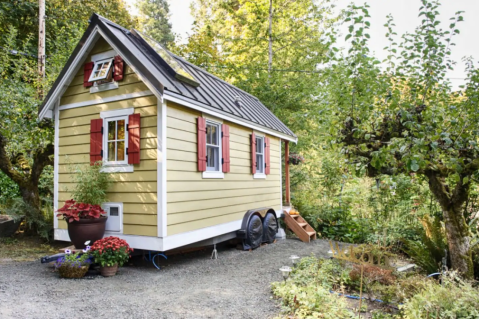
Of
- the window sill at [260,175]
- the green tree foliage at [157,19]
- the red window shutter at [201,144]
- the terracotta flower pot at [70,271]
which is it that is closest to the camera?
the terracotta flower pot at [70,271]

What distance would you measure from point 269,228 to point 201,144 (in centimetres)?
333

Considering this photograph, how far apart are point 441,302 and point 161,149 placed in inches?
168

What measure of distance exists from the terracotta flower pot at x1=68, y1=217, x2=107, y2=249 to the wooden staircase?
17.7 feet

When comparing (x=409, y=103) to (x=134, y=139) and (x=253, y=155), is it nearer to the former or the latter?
(x=134, y=139)

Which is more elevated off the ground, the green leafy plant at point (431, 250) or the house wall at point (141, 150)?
the house wall at point (141, 150)

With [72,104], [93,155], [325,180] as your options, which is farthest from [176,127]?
[325,180]

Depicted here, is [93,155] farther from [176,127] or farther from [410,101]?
[410,101]

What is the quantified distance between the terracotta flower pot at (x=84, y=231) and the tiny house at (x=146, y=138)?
35 cm

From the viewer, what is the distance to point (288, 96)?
13203 millimetres

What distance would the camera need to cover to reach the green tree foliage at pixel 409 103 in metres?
3.50

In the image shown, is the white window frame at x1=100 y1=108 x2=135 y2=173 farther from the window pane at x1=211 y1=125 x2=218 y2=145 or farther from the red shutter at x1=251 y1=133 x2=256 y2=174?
the red shutter at x1=251 y1=133 x2=256 y2=174

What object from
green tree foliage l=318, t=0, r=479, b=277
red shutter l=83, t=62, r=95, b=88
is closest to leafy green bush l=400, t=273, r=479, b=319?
green tree foliage l=318, t=0, r=479, b=277

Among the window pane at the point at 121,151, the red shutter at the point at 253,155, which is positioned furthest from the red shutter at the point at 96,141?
the red shutter at the point at 253,155

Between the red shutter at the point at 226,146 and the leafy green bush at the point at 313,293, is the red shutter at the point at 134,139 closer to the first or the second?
the red shutter at the point at 226,146
